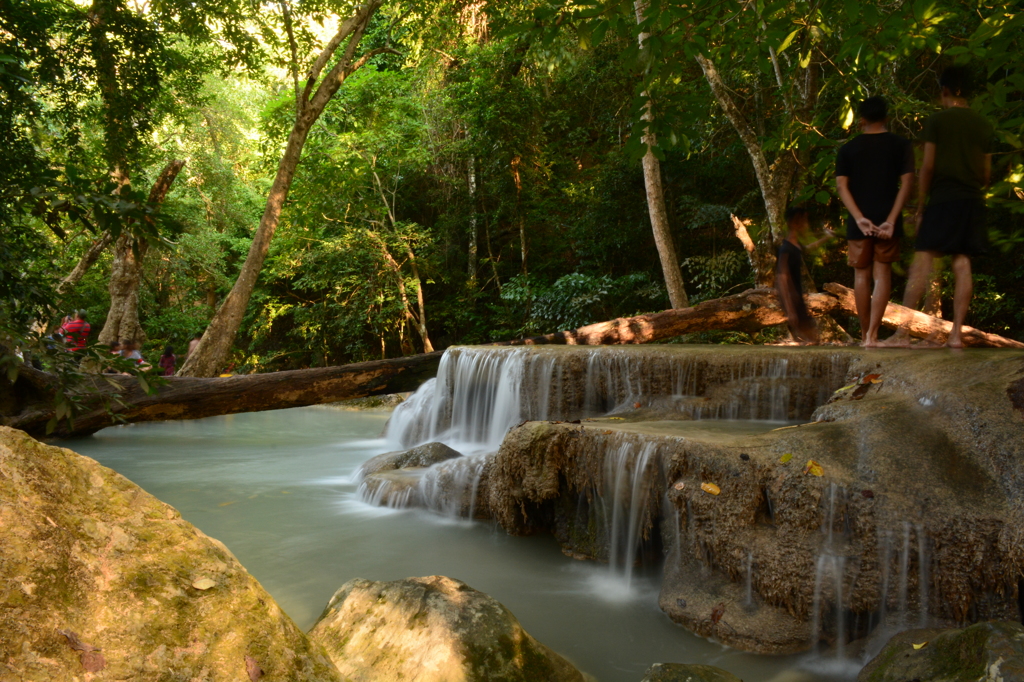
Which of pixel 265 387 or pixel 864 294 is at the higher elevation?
pixel 864 294

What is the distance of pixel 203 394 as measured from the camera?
8.05 m

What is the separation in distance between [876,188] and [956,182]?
67 cm

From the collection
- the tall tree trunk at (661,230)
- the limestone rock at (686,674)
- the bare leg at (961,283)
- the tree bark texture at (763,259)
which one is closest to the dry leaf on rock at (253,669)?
the limestone rock at (686,674)

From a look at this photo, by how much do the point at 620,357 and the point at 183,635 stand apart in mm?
5813

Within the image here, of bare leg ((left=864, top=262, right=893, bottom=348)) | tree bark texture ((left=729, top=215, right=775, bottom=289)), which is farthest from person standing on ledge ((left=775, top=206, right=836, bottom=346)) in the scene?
tree bark texture ((left=729, top=215, right=775, bottom=289))

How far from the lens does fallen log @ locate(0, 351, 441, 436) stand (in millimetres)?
7906

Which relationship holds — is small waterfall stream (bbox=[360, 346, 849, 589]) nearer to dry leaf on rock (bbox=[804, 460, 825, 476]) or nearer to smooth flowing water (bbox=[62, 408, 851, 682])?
smooth flowing water (bbox=[62, 408, 851, 682])

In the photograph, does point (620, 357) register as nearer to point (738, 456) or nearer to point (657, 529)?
point (657, 529)

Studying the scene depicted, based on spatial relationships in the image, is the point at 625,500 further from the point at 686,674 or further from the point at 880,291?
the point at 880,291

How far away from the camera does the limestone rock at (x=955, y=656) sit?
2.42 metres

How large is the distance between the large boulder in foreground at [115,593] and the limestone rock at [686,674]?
1.90 metres

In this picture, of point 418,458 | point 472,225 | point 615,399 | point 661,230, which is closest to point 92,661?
point 615,399

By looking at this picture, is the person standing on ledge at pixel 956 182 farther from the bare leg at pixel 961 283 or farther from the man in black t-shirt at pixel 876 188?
the man in black t-shirt at pixel 876 188

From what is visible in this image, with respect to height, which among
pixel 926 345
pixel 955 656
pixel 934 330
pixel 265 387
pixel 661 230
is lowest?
→ pixel 955 656
